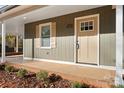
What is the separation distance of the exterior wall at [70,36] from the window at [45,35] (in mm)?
256

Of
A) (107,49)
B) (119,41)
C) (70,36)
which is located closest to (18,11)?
(70,36)

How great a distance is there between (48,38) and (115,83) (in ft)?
18.6

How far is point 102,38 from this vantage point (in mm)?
7266

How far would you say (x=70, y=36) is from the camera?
28.4 ft

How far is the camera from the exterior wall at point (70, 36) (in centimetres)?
700

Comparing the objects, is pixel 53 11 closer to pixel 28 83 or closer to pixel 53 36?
pixel 53 36

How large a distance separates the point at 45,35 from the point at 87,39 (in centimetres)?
301

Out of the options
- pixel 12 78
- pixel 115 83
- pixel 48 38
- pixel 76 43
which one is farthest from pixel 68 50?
pixel 115 83

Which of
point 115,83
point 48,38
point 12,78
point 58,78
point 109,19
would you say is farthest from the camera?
point 48,38

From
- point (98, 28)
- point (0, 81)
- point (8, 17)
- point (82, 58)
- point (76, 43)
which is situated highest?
point (8, 17)

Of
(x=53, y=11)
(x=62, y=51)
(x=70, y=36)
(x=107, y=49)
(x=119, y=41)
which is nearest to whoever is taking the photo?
(x=119, y=41)

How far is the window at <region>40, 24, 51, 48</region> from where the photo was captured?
994cm

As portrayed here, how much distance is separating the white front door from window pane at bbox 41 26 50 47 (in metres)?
2.15

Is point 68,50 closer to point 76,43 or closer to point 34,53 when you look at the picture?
point 76,43
